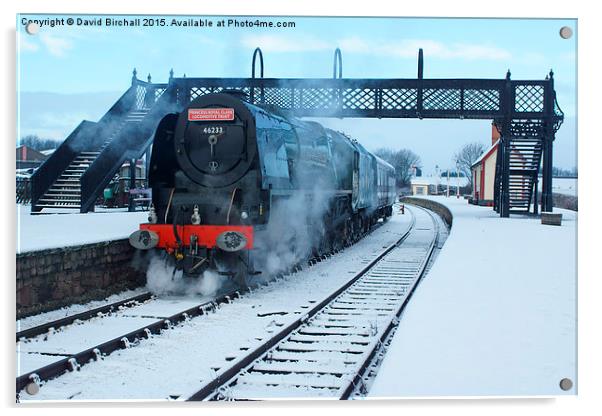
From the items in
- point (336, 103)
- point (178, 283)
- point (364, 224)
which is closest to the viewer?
point (178, 283)

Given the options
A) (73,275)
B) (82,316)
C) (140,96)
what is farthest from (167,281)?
(140,96)

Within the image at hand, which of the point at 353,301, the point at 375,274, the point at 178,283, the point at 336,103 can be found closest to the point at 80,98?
the point at 178,283

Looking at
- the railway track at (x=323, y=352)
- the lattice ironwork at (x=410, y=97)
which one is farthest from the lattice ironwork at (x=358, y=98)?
the railway track at (x=323, y=352)

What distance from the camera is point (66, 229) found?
995 cm

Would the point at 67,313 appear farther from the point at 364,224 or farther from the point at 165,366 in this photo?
the point at 364,224

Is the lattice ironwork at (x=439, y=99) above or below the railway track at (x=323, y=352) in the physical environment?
above

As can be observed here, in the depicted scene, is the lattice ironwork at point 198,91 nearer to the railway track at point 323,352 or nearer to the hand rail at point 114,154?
the hand rail at point 114,154

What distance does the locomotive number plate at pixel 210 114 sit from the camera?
926cm

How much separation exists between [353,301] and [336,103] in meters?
3.88

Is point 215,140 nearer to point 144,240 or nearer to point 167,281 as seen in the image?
point 144,240

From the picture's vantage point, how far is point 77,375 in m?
5.65

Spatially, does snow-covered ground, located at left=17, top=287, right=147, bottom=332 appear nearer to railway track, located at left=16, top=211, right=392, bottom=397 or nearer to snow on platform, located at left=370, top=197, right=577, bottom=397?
railway track, located at left=16, top=211, right=392, bottom=397

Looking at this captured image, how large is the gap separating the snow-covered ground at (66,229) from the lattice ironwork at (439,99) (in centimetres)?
650

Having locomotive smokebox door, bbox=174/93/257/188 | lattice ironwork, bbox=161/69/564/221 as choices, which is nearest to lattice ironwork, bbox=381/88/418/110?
lattice ironwork, bbox=161/69/564/221
